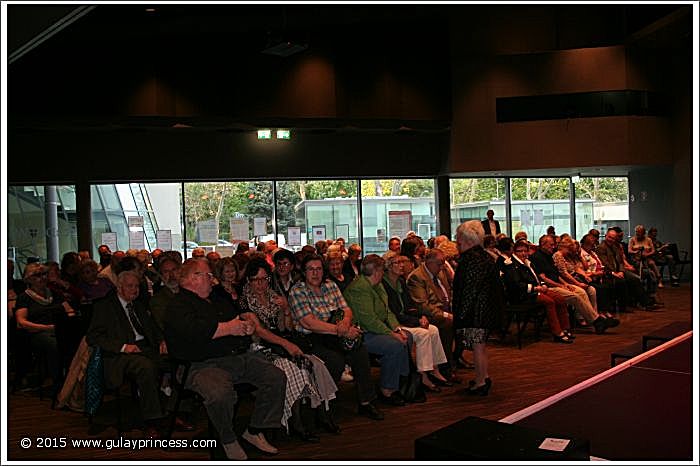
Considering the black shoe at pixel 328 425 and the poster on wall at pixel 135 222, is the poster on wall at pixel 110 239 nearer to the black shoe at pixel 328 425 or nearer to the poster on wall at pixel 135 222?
the poster on wall at pixel 135 222

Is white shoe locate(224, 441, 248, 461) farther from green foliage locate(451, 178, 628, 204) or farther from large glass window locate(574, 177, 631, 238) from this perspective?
large glass window locate(574, 177, 631, 238)

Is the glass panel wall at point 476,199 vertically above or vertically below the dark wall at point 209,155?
below

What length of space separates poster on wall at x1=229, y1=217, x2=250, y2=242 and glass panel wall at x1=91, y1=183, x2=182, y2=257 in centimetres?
101

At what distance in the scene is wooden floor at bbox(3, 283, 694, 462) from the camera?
189 inches

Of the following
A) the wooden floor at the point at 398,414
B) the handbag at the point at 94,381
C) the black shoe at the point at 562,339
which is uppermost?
the handbag at the point at 94,381

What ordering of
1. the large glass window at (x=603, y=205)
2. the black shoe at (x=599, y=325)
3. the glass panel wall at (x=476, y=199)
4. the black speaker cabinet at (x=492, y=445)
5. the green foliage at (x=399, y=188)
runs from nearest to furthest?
the black speaker cabinet at (x=492, y=445)
the black shoe at (x=599, y=325)
the green foliage at (x=399, y=188)
the glass panel wall at (x=476, y=199)
the large glass window at (x=603, y=205)

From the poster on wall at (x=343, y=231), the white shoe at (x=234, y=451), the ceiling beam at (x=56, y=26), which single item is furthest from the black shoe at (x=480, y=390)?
the poster on wall at (x=343, y=231)

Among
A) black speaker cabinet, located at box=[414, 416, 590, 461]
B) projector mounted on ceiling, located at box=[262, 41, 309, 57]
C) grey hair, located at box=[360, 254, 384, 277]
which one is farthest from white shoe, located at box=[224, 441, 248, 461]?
projector mounted on ceiling, located at box=[262, 41, 309, 57]

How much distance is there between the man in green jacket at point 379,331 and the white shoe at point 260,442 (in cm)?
142

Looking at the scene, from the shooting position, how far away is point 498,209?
16781 mm

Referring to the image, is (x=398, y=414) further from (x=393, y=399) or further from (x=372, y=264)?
(x=372, y=264)

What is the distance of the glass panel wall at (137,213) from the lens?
43.0 ft

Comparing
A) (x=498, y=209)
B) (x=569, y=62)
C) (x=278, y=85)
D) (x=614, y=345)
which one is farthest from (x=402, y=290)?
(x=498, y=209)

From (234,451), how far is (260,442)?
275 mm
